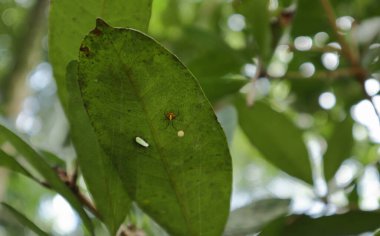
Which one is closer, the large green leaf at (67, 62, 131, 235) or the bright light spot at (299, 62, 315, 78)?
the large green leaf at (67, 62, 131, 235)

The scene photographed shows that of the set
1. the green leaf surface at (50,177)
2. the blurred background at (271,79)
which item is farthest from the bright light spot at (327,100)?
the green leaf surface at (50,177)

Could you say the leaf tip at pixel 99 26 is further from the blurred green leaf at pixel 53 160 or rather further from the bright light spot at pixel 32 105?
the bright light spot at pixel 32 105

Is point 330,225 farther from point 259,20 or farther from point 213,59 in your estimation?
point 213,59

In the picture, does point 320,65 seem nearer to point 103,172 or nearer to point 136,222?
point 136,222

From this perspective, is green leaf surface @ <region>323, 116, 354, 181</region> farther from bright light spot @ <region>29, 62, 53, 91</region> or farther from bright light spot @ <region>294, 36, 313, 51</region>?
bright light spot @ <region>29, 62, 53, 91</region>

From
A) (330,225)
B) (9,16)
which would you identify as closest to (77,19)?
(330,225)

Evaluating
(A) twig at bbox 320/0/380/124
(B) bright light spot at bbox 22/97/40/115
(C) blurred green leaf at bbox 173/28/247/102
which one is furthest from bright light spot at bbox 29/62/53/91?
(A) twig at bbox 320/0/380/124
